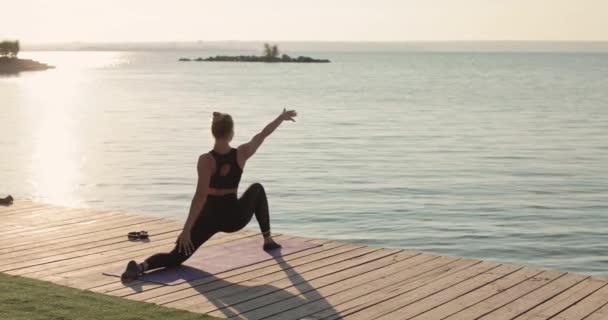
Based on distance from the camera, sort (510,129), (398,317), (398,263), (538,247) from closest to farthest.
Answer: (398,317), (398,263), (538,247), (510,129)

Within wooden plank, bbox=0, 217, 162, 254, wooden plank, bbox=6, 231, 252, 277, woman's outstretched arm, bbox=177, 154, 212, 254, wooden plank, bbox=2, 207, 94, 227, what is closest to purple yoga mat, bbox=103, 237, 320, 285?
woman's outstretched arm, bbox=177, 154, 212, 254

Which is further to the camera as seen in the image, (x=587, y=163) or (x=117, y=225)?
(x=587, y=163)

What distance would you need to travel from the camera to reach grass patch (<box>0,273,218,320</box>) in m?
7.46

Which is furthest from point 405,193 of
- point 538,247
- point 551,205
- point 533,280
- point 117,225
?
point 533,280

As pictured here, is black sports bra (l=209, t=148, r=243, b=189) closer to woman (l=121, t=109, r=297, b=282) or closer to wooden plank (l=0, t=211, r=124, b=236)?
woman (l=121, t=109, r=297, b=282)

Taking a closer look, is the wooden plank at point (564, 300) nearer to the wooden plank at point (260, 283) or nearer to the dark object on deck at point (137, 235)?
the wooden plank at point (260, 283)

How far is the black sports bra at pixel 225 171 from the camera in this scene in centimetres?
903

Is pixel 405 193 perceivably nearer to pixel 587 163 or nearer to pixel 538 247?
pixel 538 247

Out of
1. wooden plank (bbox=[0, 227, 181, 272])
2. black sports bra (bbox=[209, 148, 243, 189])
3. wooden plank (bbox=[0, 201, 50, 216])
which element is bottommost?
wooden plank (bbox=[0, 201, 50, 216])

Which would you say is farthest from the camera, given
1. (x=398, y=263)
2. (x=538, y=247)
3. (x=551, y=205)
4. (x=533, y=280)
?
(x=551, y=205)

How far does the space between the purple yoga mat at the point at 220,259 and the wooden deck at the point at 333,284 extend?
0.15 m

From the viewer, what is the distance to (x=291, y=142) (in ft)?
115

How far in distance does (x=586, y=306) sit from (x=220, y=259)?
3.73 meters

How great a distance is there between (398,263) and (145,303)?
2.91 metres
